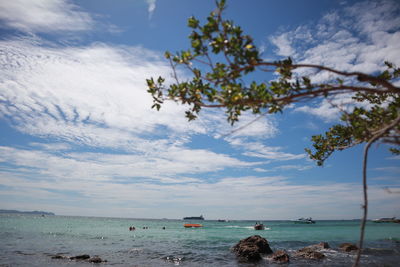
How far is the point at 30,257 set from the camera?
21.4 meters

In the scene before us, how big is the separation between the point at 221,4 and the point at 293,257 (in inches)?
924

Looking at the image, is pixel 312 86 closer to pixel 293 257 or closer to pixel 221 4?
pixel 221 4

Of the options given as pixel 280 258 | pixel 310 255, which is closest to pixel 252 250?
pixel 280 258

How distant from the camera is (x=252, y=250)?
21.2 meters

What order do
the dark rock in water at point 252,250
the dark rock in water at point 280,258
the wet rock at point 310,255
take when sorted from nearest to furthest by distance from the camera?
the dark rock in water at point 280,258 → the dark rock in water at point 252,250 → the wet rock at point 310,255

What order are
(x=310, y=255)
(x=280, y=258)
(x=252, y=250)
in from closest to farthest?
1. (x=280, y=258)
2. (x=252, y=250)
3. (x=310, y=255)

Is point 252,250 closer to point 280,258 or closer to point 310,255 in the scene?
point 280,258

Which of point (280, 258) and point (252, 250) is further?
point (252, 250)

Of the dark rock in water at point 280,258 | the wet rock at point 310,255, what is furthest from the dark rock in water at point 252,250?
the wet rock at point 310,255

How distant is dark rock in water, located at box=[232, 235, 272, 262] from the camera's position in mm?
20812

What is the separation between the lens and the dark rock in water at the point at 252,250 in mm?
20812

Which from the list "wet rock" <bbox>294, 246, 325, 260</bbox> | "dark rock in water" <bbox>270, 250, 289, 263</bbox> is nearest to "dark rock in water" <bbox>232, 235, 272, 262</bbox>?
"dark rock in water" <bbox>270, 250, 289, 263</bbox>

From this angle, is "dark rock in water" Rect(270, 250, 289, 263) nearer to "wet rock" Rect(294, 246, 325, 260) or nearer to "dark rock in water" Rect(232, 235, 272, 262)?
"dark rock in water" Rect(232, 235, 272, 262)

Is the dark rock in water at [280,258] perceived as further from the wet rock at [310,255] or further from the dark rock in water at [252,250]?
the wet rock at [310,255]
